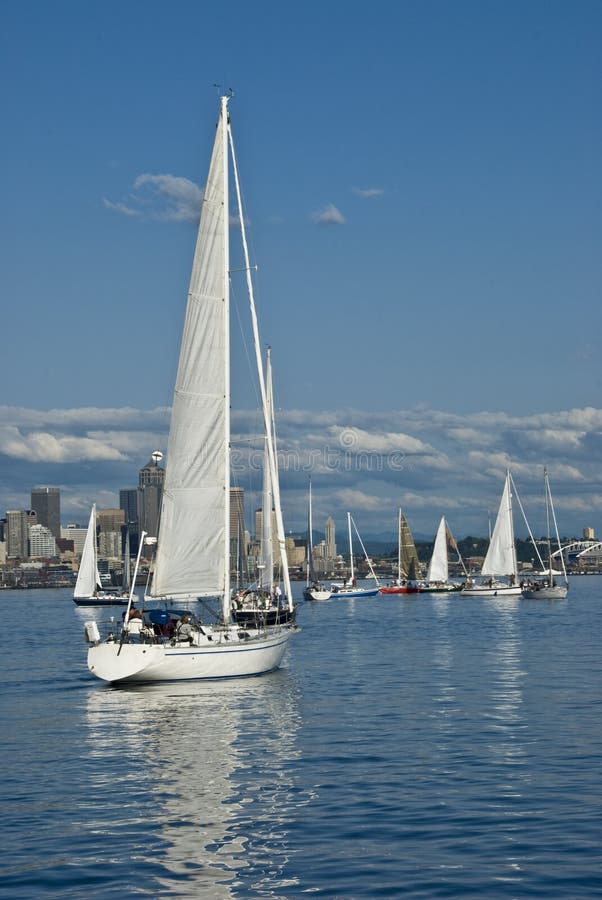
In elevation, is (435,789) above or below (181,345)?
below

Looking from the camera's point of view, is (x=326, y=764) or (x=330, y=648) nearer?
(x=326, y=764)

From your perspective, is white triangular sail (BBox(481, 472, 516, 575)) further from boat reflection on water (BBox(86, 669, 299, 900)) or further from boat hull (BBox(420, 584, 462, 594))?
boat reflection on water (BBox(86, 669, 299, 900))

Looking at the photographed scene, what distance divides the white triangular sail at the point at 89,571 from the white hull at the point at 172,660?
372 feet

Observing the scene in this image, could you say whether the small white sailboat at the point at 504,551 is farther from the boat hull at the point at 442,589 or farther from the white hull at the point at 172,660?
the white hull at the point at 172,660

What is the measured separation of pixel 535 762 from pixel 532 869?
8.26 metres

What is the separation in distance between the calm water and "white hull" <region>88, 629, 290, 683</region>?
0.53m

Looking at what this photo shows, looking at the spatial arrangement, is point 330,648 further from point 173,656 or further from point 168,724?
point 168,724

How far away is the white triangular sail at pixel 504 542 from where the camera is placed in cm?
13638

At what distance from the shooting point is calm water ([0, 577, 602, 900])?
17.3m

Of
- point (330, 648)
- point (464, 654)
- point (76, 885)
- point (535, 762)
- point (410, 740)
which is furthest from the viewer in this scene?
point (330, 648)

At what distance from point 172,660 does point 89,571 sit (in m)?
121

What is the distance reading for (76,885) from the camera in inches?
669

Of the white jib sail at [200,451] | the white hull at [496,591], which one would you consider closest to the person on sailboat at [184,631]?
the white jib sail at [200,451]

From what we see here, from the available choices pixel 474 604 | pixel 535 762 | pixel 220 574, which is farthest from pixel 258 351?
pixel 474 604
